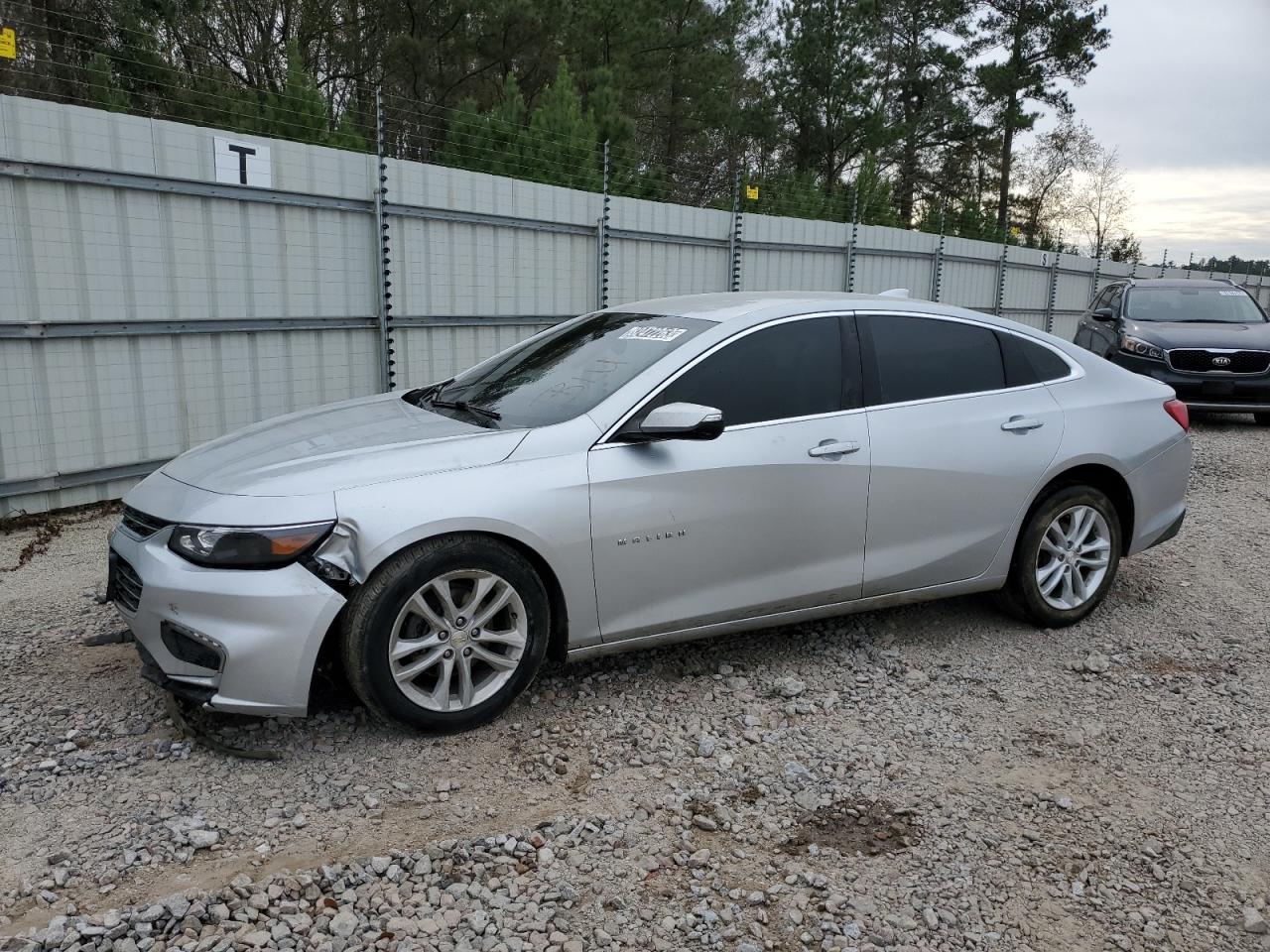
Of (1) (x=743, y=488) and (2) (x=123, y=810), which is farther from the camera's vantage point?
(1) (x=743, y=488)

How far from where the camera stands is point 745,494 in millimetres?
3947

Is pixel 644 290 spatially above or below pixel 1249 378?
above

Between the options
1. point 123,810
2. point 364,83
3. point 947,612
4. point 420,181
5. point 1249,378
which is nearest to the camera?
point 123,810

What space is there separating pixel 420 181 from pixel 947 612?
5983mm

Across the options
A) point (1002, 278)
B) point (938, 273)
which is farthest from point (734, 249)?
point (1002, 278)

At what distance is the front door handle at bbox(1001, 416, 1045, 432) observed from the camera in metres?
4.59

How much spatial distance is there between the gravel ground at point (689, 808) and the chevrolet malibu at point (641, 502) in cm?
29

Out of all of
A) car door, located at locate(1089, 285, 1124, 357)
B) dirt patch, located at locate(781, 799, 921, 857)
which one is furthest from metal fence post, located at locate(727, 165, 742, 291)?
dirt patch, located at locate(781, 799, 921, 857)

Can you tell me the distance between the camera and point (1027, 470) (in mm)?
4602

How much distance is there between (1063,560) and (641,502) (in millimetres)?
2299

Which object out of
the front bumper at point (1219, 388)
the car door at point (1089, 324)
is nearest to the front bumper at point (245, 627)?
the front bumper at point (1219, 388)

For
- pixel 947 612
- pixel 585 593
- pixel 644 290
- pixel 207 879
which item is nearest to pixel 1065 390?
pixel 947 612

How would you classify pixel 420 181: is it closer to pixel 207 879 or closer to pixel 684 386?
pixel 684 386

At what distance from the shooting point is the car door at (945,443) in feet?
14.2
